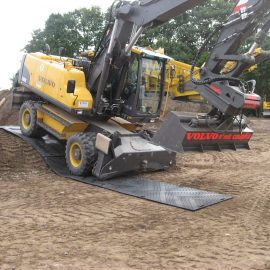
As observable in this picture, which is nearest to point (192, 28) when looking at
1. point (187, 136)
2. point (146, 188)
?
point (187, 136)

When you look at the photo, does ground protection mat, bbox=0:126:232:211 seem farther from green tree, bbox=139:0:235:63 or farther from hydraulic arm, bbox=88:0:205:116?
green tree, bbox=139:0:235:63

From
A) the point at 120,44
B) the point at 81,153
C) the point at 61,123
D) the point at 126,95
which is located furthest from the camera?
the point at 126,95

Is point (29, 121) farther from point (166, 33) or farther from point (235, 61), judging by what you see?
point (166, 33)

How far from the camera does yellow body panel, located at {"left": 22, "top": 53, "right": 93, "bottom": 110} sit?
729 cm

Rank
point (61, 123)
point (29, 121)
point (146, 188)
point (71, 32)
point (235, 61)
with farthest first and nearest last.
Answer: point (71, 32)
point (235, 61)
point (29, 121)
point (61, 123)
point (146, 188)

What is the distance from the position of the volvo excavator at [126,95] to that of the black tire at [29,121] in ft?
0.06

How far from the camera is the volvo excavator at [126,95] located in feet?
22.6

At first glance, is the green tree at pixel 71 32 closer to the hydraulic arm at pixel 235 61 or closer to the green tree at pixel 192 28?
the green tree at pixel 192 28

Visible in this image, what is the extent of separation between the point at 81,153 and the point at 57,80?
1.45m

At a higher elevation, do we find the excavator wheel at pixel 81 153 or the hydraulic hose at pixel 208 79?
the hydraulic hose at pixel 208 79

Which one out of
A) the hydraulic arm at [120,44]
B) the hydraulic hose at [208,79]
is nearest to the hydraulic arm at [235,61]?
the hydraulic hose at [208,79]

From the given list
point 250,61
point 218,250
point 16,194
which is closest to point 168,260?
point 218,250

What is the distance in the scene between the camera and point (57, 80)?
24.7 ft

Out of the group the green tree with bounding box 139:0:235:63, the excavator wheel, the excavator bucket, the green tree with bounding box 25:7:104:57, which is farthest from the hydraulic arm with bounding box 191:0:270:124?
the green tree with bounding box 25:7:104:57
